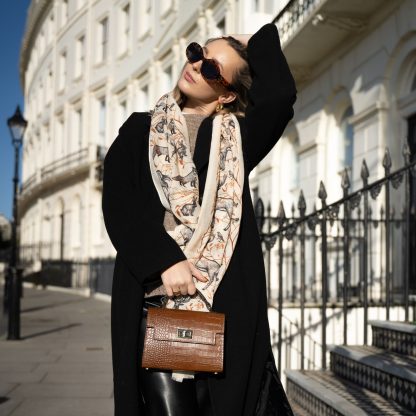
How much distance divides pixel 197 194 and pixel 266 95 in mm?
432

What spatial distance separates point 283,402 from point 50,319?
13.2 metres

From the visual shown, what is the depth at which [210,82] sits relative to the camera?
7.75 feet

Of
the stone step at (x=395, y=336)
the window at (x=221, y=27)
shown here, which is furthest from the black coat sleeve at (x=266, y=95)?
the window at (x=221, y=27)

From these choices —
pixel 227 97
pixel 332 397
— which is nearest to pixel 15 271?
pixel 332 397

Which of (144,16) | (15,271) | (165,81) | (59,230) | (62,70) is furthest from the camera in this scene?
(62,70)

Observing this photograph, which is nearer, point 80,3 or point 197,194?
point 197,194

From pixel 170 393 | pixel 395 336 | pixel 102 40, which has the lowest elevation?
pixel 395 336

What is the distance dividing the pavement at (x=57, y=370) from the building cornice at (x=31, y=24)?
103ft

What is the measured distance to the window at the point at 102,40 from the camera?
102 feet

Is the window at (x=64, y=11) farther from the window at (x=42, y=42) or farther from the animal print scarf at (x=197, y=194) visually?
the animal print scarf at (x=197, y=194)

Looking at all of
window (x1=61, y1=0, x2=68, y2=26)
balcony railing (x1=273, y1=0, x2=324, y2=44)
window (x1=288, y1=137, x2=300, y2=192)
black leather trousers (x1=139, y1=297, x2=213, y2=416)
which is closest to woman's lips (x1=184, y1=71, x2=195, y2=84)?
black leather trousers (x1=139, y1=297, x2=213, y2=416)

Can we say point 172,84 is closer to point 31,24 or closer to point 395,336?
point 395,336

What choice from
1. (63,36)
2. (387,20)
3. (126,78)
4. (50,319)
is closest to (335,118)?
(387,20)

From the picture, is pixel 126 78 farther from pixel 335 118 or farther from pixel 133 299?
pixel 133 299
